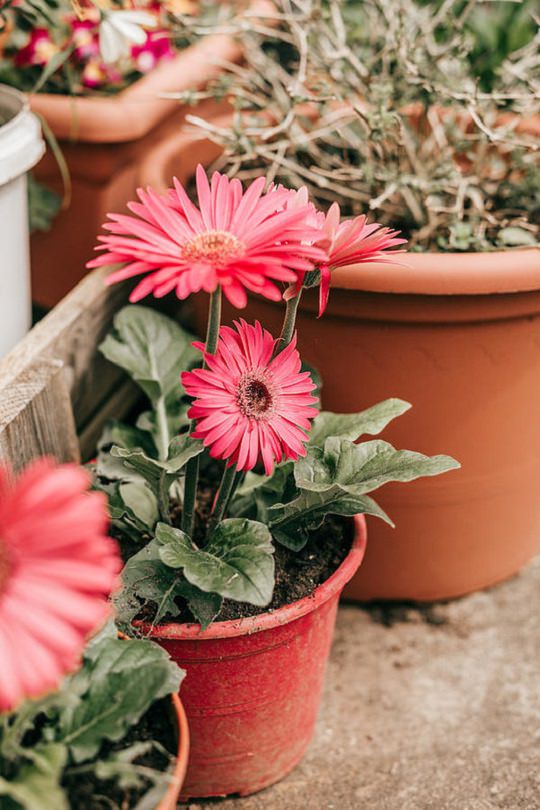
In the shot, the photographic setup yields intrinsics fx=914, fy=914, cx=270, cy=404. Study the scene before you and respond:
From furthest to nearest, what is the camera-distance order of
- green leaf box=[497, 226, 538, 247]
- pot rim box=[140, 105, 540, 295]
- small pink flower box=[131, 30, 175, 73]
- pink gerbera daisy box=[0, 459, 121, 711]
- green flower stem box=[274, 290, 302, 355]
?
1. small pink flower box=[131, 30, 175, 73]
2. green leaf box=[497, 226, 538, 247]
3. pot rim box=[140, 105, 540, 295]
4. green flower stem box=[274, 290, 302, 355]
5. pink gerbera daisy box=[0, 459, 121, 711]

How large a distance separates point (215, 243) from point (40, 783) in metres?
0.49

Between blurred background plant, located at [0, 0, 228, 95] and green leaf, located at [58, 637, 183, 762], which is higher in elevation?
blurred background plant, located at [0, 0, 228, 95]

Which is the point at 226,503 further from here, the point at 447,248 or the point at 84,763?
the point at 447,248

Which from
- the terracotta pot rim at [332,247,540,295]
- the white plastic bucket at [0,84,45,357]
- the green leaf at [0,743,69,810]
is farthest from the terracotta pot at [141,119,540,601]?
the green leaf at [0,743,69,810]

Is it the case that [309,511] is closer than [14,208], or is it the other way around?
[309,511]

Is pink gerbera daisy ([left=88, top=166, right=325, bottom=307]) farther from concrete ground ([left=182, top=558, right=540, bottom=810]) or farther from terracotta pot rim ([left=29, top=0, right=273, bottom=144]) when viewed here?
concrete ground ([left=182, top=558, right=540, bottom=810])

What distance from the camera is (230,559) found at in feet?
3.29

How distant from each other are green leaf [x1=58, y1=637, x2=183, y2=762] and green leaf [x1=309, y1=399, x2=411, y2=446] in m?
0.40

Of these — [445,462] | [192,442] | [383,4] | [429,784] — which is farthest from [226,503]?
[383,4]

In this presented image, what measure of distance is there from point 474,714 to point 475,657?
13cm

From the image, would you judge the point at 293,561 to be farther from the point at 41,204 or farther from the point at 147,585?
the point at 41,204

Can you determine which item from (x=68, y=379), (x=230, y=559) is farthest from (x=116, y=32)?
(x=230, y=559)

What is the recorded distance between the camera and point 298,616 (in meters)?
1.08

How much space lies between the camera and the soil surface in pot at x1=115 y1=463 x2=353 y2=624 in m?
1.09
